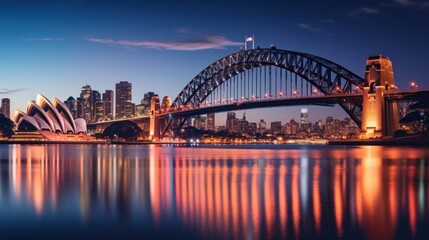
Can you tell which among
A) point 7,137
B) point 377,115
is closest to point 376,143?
point 377,115

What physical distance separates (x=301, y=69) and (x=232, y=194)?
64.6 meters

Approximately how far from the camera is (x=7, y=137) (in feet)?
421

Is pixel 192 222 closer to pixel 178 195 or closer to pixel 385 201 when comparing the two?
pixel 178 195

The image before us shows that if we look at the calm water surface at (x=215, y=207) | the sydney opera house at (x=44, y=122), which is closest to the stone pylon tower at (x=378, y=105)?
the calm water surface at (x=215, y=207)

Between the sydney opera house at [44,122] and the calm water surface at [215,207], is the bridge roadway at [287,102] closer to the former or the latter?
the sydney opera house at [44,122]

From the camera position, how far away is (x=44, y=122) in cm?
10356

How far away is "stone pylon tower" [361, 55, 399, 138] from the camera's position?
6638 cm

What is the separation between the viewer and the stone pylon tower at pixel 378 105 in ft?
218

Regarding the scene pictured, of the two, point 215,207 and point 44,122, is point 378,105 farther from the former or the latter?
point 44,122

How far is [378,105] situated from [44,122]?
6208 cm

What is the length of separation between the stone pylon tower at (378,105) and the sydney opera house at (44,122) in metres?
58.4

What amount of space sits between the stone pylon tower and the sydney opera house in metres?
58.4

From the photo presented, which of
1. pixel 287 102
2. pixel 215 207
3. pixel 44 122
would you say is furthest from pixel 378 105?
pixel 44 122

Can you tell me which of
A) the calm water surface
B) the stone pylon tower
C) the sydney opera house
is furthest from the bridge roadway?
the calm water surface
